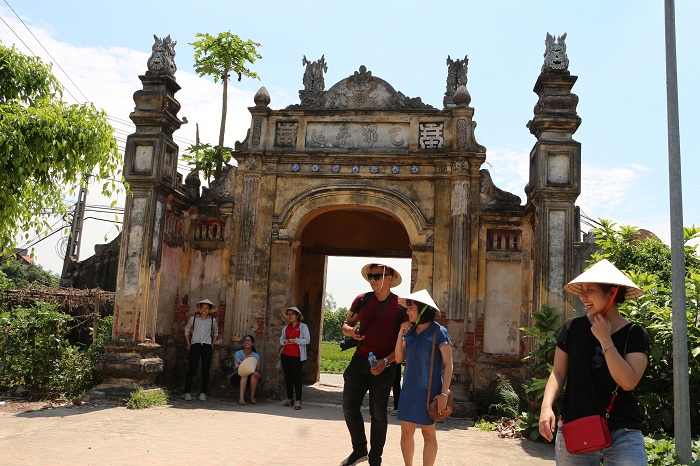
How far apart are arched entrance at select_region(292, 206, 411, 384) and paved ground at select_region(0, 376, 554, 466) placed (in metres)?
5.28

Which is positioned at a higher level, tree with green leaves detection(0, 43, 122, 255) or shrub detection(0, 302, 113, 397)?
tree with green leaves detection(0, 43, 122, 255)

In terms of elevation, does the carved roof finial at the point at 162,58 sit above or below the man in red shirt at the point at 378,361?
above

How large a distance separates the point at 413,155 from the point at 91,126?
6.62 meters

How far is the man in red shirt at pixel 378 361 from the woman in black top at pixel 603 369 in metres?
2.29

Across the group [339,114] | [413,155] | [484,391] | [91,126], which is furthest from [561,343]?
[339,114]

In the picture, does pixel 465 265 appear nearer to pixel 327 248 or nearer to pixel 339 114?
pixel 339 114

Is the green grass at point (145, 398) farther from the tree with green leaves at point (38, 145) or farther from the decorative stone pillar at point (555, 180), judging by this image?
the decorative stone pillar at point (555, 180)

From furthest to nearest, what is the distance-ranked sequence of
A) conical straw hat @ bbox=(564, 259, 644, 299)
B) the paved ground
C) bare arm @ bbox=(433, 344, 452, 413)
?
the paved ground → bare arm @ bbox=(433, 344, 452, 413) → conical straw hat @ bbox=(564, 259, 644, 299)

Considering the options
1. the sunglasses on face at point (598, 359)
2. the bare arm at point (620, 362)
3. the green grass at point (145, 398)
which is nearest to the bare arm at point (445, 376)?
the sunglasses on face at point (598, 359)

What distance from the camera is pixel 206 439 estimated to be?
7.44 meters

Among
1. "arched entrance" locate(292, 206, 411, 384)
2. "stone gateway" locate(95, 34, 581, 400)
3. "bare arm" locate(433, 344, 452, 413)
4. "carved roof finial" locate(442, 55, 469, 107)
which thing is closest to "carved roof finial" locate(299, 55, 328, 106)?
"stone gateway" locate(95, 34, 581, 400)

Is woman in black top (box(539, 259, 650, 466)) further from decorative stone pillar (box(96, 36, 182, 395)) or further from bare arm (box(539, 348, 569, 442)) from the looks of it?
decorative stone pillar (box(96, 36, 182, 395))

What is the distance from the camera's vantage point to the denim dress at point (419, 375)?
5.26 m

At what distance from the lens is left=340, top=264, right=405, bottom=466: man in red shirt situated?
595 centimetres
